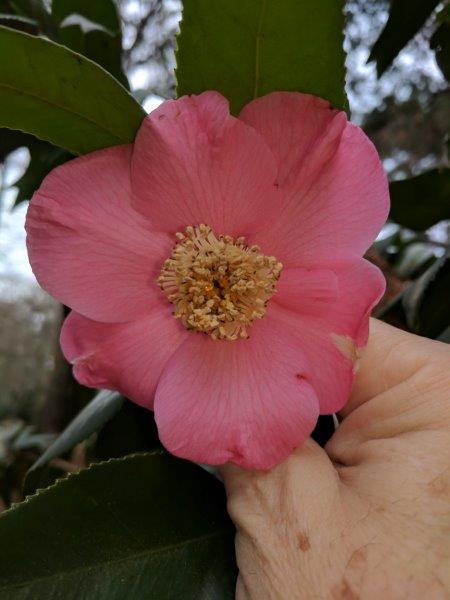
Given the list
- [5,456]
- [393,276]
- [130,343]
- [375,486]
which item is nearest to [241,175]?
[130,343]

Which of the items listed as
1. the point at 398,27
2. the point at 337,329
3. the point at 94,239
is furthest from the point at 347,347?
the point at 398,27

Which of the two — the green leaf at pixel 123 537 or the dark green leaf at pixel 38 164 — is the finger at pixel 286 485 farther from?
the dark green leaf at pixel 38 164

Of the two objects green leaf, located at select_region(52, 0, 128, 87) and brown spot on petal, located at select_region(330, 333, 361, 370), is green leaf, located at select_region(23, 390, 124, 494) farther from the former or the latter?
green leaf, located at select_region(52, 0, 128, 87)

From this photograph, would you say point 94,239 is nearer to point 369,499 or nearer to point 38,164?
point 369,499

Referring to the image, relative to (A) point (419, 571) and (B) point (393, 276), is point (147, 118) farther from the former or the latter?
(B) point (393, 276)

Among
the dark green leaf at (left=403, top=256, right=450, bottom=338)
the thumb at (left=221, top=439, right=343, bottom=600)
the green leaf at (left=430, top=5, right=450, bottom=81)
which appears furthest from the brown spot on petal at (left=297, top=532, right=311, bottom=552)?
the green leaf at (left=430, top=5, right=450, bottom=81)

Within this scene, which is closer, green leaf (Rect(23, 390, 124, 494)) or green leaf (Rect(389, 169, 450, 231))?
green leaf (Rect(23, 390, 124, 494))
